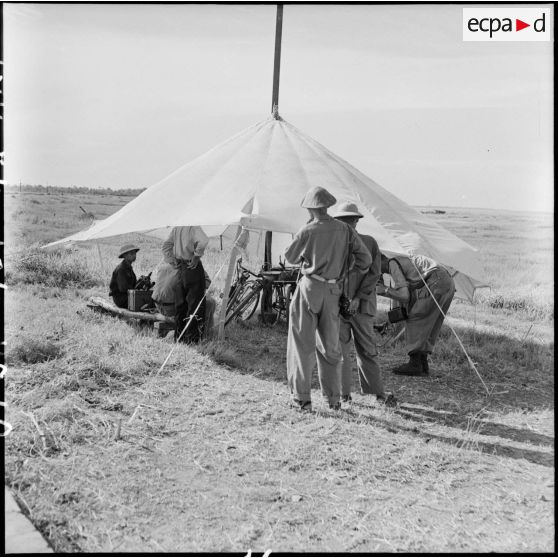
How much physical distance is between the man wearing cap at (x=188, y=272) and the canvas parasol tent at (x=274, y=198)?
0.30 meters

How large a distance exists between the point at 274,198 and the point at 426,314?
2.05 m

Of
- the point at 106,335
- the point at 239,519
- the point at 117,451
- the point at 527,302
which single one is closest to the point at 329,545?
the point at 239,519

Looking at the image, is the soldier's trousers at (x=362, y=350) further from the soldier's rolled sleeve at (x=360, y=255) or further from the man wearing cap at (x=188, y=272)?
the man wearing cap at (x=188, y=272)

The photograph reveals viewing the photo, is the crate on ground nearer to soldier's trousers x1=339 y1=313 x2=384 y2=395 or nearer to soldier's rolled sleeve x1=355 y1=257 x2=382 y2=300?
soldier's trousers x1=339 y1=313 x2=384 y2=395

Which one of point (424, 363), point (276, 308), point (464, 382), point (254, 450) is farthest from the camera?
point (276, 308)

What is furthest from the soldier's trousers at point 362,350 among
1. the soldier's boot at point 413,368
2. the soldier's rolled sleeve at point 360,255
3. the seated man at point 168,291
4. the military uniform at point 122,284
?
the military uniform at point 122,284

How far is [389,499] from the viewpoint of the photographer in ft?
13.5

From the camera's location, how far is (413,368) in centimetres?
713

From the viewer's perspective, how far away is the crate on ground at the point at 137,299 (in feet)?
27.0

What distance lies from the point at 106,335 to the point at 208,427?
261cm

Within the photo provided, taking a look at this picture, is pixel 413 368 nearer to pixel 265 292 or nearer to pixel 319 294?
pixel 319 294

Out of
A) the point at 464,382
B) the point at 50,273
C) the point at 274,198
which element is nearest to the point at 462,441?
the point at 464,382

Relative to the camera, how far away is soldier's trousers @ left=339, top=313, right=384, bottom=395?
5.81 m

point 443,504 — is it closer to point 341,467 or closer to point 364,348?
point 341,467
